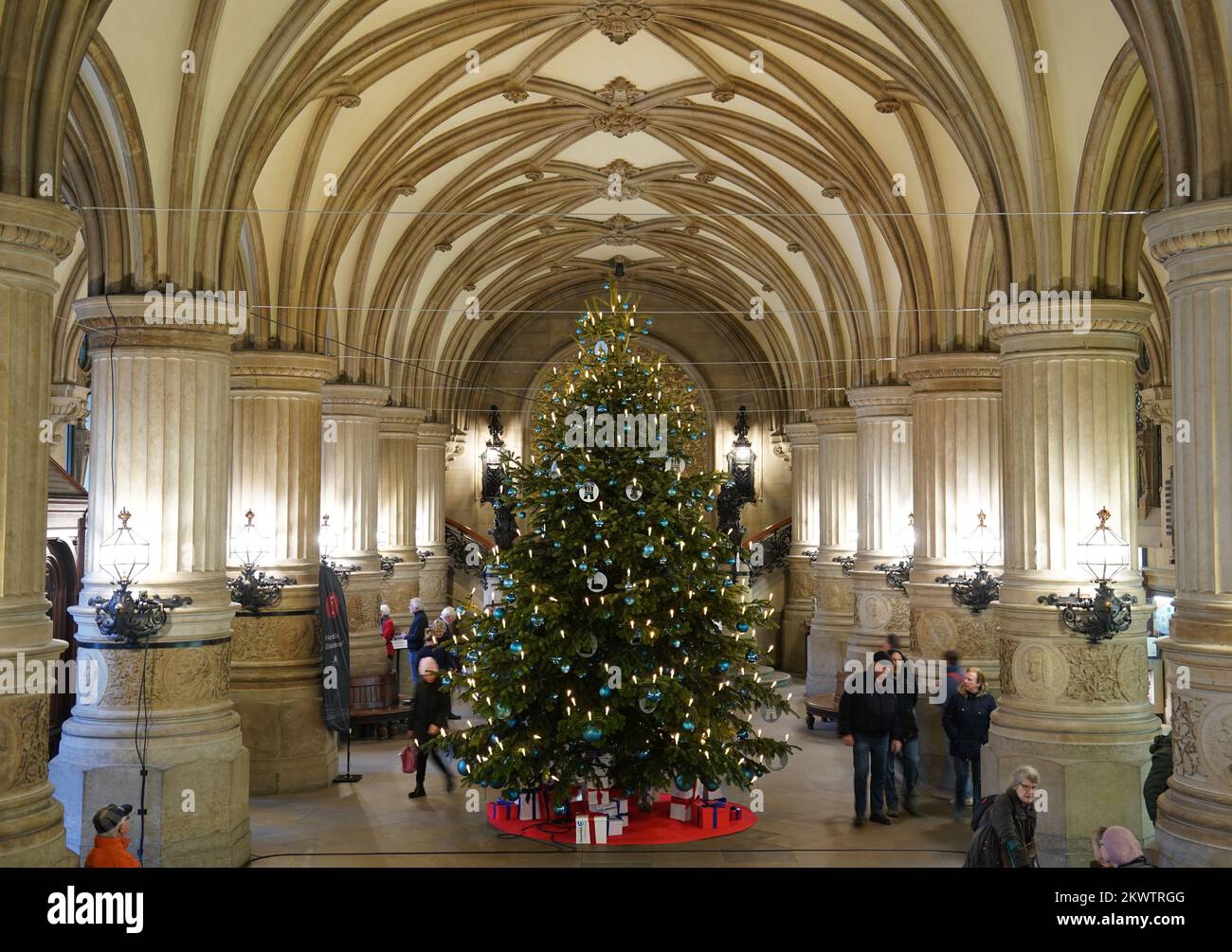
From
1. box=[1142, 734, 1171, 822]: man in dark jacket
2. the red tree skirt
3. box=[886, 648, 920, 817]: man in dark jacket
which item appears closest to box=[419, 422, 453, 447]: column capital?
the red tree skirt

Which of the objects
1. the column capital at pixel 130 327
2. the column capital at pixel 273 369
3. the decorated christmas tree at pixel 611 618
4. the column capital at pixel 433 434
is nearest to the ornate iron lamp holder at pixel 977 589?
the decorated christmas tree at pixel 611 618

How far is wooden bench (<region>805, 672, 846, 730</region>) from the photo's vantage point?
1631 centimetres

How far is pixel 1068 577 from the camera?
9930mm

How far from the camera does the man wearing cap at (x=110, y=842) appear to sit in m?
6.70

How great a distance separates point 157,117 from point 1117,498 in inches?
323

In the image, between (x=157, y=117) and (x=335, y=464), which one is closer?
(x=157, y=117)

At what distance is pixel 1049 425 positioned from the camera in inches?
396

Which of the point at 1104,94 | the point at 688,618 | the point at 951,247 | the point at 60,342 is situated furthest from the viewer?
the point at 60,342

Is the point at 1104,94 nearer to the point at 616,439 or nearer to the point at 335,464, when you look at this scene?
the point at 616,439

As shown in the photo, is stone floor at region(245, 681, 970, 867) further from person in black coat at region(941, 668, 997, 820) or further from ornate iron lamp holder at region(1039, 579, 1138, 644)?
ornate iron lamp holder at region(1039, 579, 1138, 644)

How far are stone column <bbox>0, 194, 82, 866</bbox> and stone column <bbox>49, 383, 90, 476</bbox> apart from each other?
12757mm
